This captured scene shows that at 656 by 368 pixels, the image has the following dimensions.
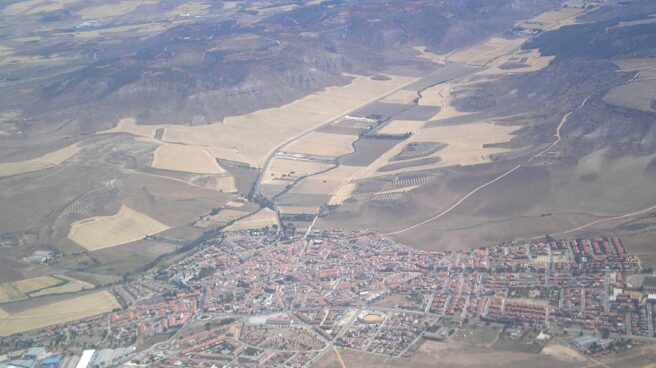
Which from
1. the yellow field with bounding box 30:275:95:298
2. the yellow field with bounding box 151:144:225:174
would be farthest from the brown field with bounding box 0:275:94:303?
the yellow field with bounding box 151:144:225:174

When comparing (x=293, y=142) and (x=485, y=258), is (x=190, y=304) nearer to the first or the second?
(x=485, y=258)

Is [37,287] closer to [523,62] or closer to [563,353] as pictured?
[563,353]

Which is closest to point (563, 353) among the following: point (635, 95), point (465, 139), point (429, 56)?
point (465, 139)

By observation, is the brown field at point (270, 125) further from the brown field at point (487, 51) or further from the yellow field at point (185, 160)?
the brown field at point (487, 51)

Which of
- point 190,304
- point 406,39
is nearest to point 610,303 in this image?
point 190,304

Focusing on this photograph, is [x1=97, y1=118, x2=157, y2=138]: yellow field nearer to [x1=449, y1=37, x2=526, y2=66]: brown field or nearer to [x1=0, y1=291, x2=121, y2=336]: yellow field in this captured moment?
[x1=0, y1=291, x2=121, y2=336]: yellow field
